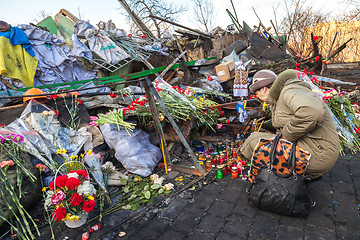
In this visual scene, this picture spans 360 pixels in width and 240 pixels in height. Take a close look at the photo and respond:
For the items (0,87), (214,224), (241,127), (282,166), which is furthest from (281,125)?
(0,87)

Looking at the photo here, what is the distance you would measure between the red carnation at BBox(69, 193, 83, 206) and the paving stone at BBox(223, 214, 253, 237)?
1.65m

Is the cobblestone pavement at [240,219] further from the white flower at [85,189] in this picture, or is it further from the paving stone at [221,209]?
the white flower at [85,189]

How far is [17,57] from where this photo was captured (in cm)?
585

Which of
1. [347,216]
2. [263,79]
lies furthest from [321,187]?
[263,79]

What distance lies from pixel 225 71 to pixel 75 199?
587 centimetres

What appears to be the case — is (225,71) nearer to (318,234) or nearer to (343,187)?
(343,187)

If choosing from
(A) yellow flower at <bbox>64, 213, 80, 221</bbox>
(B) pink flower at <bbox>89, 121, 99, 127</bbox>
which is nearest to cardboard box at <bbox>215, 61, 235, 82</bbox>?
(B) pink flower at <bbox>89, 121, 99, 127</bbox>

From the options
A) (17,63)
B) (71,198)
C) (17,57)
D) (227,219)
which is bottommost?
(227,219)

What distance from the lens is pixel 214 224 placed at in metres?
2.60

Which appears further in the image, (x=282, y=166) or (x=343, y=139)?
(x=343, y=139)

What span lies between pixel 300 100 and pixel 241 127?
277 cm

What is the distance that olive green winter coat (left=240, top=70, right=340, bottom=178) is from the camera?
2.16m

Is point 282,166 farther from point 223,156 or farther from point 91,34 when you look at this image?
point 91,34

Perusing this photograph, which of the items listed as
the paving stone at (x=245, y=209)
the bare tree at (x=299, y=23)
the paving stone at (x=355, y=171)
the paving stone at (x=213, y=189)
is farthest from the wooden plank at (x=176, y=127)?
the bare tree at (x=299, y=23)
